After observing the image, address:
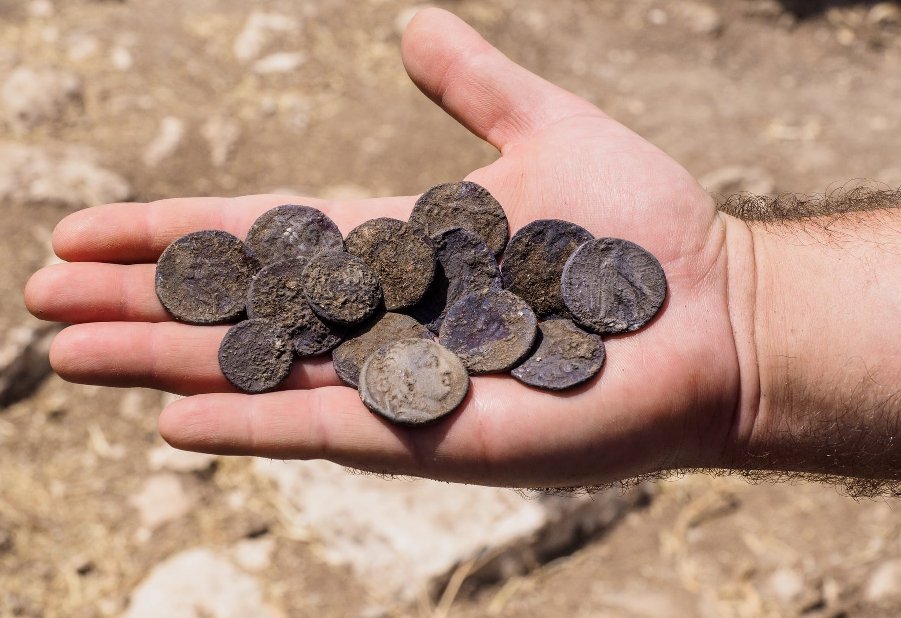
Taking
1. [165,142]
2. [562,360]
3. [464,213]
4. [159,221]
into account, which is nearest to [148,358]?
[159,221]

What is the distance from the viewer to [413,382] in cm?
291

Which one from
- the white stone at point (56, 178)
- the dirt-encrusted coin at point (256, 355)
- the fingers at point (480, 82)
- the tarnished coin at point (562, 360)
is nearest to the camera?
the tarnished coin at point (562, 360)

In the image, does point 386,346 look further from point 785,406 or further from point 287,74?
point 287,74

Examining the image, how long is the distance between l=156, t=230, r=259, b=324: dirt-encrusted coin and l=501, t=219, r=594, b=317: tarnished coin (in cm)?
109

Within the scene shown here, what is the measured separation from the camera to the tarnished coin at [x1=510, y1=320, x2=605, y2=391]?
9.55 feet

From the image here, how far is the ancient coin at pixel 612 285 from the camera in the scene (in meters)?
3.12

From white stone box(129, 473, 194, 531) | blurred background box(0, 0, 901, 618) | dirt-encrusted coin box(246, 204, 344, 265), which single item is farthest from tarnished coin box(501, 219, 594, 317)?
white stone box(129, 473, 194, 531)

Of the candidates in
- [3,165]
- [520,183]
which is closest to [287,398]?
[520,183]

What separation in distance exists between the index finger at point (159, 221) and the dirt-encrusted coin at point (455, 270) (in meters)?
0.36

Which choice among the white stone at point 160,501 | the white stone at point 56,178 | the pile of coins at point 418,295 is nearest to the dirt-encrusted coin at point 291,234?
the pile of coins at point 418,295

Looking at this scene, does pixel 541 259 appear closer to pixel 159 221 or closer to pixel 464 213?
pixel 464 213

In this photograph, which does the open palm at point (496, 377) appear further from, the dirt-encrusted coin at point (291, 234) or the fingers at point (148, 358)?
the dirt-encrusted coin at point (291, 234)

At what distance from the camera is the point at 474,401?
288cm

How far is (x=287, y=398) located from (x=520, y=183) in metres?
1.46
